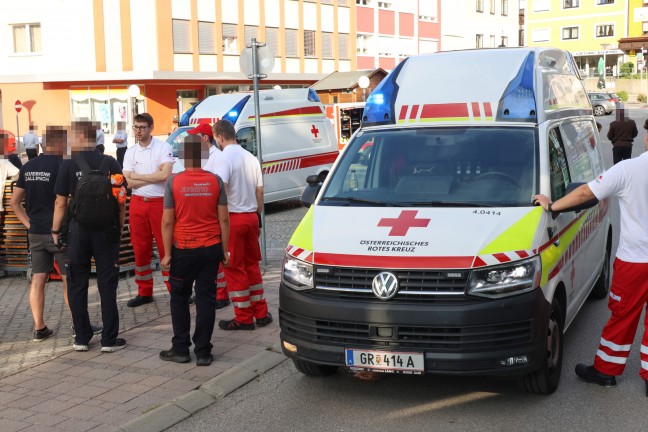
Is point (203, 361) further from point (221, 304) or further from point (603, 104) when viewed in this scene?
point (603, 104)

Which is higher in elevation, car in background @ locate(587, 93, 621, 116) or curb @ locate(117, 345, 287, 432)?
car in background @ locate(587, 93, 621, 116)

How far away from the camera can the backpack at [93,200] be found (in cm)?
656

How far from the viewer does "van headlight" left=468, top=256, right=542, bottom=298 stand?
4.98 metres

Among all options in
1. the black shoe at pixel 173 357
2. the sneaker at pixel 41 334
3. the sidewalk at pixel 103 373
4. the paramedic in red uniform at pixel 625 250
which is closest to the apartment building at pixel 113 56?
the sidewalk at pixel 103 373

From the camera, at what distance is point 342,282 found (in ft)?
17.1

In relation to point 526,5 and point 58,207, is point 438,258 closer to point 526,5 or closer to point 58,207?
point 58,207

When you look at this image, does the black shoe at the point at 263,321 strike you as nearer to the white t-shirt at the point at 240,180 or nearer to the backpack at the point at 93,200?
the white t-shirt at the point at 240,180

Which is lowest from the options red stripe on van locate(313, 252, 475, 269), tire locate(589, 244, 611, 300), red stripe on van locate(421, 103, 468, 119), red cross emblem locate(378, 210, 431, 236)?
tire locate(589, 244, 611, 300)

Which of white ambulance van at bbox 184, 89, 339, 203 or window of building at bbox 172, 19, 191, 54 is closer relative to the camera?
white ambulance van at bbox 184, 89, 339, 203

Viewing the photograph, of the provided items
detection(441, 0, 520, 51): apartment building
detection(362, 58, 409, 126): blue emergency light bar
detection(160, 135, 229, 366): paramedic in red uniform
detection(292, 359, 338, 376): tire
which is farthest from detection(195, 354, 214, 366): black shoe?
detection(441, 0, 520, 51): apartment building

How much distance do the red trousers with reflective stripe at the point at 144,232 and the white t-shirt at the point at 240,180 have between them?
4.21 ft

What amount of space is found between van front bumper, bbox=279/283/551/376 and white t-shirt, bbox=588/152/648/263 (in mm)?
792

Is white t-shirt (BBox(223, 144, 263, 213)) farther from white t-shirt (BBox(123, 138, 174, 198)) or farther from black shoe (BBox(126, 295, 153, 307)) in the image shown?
black shoe (BBox(126, 295, 153, 307))

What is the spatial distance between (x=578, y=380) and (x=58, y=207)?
4.29 metres
